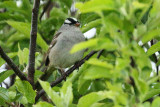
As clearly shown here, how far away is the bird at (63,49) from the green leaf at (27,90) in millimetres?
1472

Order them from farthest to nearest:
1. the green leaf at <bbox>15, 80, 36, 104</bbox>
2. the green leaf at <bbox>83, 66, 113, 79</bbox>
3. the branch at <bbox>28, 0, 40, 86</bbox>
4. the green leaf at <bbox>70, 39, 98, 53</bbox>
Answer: the branch at <bbox>28, 0, 40, 86</bbox> < the green leaf at <bbox>15, 80, 36, 104</bbox> < the green leaf at <bbox>83, 66, 113, 79</bbox> < the green leaf at <bbox>70, 39, 98, 53</bbox>

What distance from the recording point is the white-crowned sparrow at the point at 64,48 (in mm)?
4086

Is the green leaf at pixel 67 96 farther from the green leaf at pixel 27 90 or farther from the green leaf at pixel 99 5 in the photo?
the green leaf at pixel 27 90

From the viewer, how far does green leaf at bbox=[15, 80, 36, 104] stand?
97.0 inches

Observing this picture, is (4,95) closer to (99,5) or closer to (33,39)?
(33,39)

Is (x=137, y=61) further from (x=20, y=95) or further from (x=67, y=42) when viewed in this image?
(x=67, y=42)

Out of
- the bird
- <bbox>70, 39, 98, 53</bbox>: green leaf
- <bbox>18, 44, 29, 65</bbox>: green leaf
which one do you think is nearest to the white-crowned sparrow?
the bird

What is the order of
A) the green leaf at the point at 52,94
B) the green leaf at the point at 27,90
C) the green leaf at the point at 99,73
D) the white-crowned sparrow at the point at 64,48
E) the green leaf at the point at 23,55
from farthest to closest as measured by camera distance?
the white-crowned sparrow at the point at 64,48
the green leaf at the point at 23,55
the green leaf at the point at 27,90
the green leaf at the point at 52,94
the green leaf at the point at 99,73

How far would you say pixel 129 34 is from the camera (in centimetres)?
142

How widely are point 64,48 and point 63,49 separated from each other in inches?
1.1

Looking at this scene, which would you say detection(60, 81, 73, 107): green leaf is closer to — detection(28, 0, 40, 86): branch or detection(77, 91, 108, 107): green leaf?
detection(77, 91, 108, 107): green leaf

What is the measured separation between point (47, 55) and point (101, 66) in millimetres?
3107

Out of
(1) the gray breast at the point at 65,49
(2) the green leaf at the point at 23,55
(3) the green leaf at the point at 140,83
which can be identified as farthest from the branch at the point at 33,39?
(3) the green leaf at the point at 140,83

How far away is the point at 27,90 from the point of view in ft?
8.23
